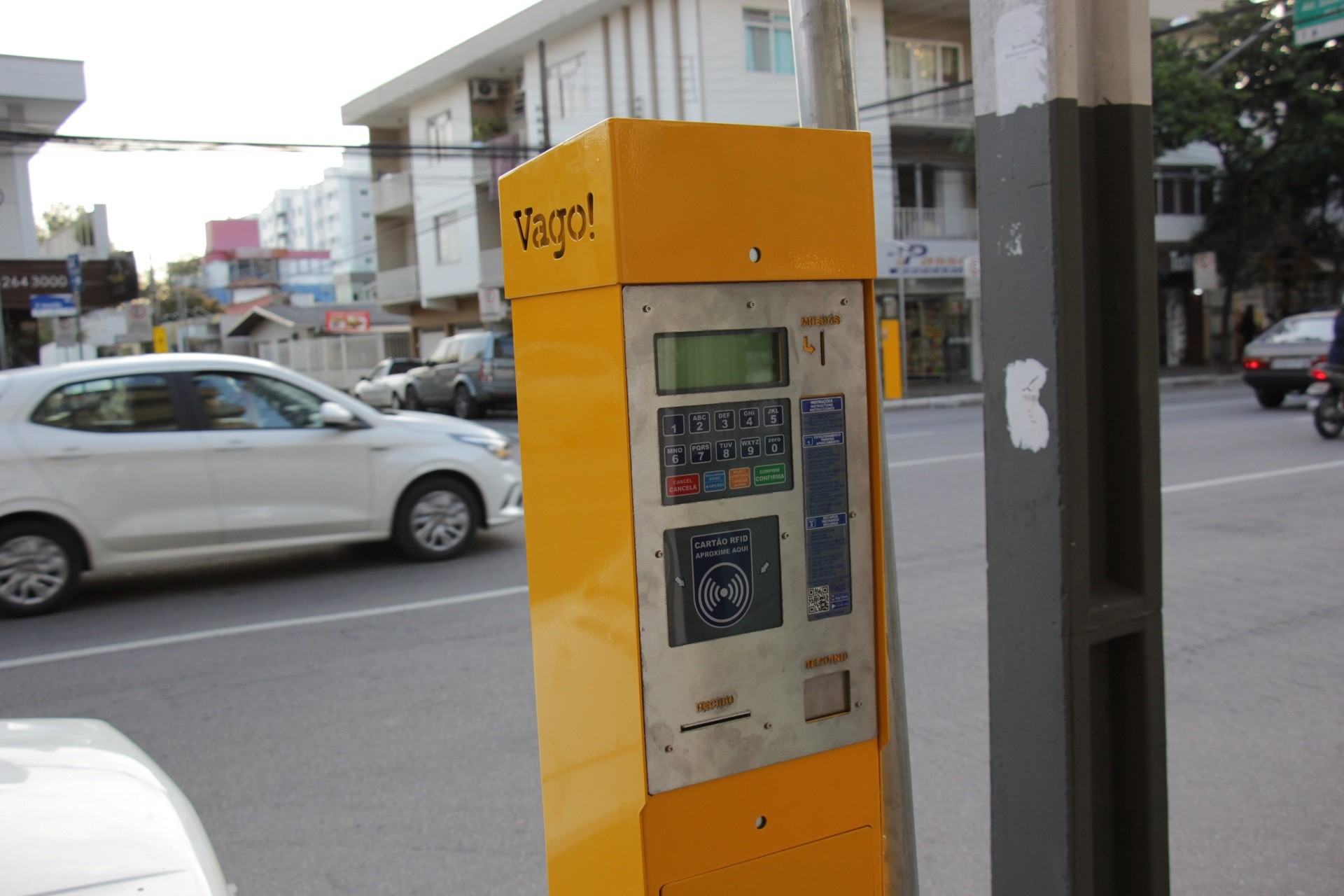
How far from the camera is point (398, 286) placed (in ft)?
131

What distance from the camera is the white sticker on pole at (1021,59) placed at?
188 cm

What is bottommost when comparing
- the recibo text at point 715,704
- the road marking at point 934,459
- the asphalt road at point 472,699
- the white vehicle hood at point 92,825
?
the asphalt road at point 472,699

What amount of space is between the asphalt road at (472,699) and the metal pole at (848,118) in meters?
1.00

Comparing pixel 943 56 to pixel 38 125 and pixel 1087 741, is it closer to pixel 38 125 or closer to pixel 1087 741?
pixel 38 125

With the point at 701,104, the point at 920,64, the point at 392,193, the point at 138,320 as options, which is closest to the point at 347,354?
the point at 392,193

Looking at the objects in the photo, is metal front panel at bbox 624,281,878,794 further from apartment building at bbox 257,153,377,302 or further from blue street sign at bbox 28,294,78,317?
apartment building at bbox 257,153,377,302

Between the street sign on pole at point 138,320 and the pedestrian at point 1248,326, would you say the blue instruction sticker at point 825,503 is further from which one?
the pedestrian at point 1248,326

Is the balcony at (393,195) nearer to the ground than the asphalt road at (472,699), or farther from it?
farther from it

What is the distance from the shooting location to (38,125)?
22.9 metres

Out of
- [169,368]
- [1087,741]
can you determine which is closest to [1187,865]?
[1087,741]

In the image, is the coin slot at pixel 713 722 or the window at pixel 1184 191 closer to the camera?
the coin slot at pixel 713 722

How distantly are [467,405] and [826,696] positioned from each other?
23057 mm

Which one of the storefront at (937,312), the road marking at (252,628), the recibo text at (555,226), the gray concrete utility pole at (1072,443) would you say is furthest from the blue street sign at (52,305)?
the gray concrete utility pole at (1072,443)

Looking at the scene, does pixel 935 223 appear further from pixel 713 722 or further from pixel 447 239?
pixel 713 722
